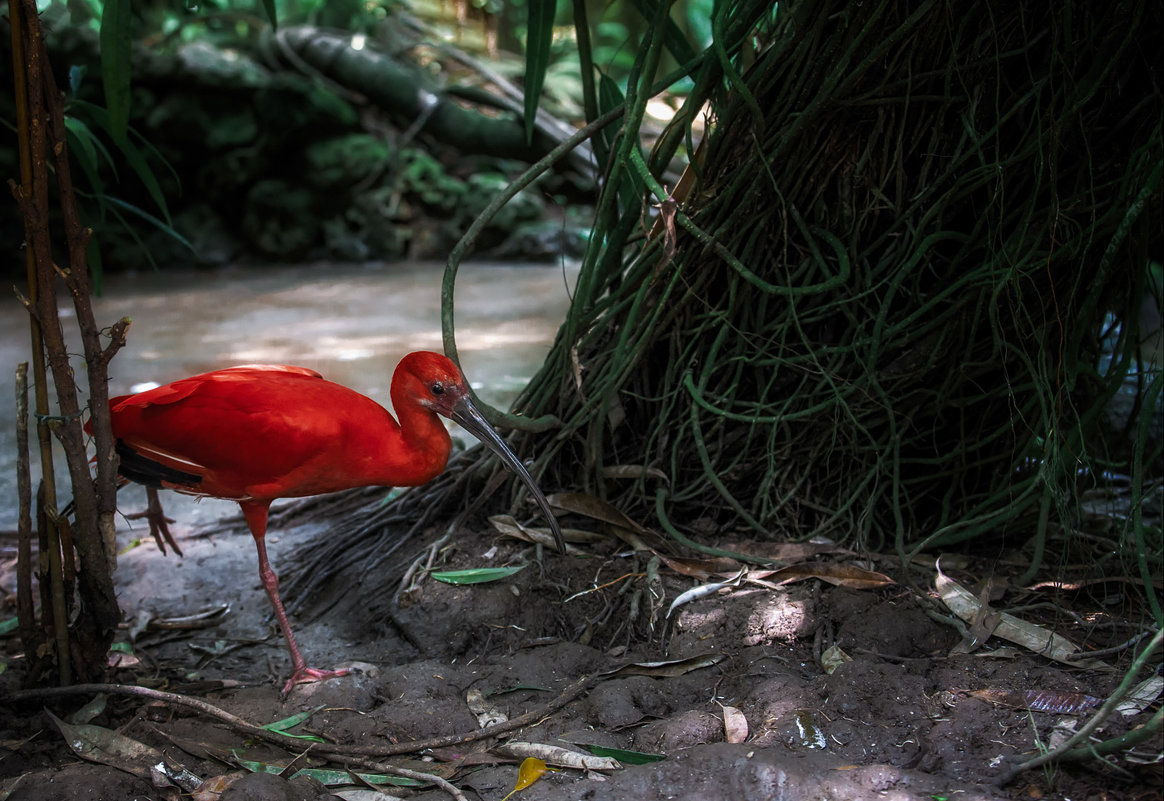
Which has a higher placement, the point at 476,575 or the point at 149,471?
the point at 149,471

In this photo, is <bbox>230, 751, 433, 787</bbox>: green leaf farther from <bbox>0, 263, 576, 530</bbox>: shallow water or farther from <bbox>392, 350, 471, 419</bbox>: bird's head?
<bbox>0, 263, 576, 530</bbox>: shallow water

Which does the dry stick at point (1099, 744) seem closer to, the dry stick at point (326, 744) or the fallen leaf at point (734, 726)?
the fallen leaf at point (734, 726)

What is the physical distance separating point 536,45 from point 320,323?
4.49m

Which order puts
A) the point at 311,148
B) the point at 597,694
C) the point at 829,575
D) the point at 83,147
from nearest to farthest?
the point at 597,694 → the point at 829,575 → the point at 83,147 → the point at 311,148

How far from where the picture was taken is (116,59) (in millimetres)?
2504

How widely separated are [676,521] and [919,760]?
1226mm

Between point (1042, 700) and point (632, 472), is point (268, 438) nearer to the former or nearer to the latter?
point (632, 472)

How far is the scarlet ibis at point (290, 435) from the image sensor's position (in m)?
2.74

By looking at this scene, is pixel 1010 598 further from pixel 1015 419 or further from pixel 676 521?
pixel 676 521

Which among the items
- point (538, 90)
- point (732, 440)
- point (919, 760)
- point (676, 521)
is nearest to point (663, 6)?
point (538, 90)

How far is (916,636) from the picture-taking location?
244 centimetres

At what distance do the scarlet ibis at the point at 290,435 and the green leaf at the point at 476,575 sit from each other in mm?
185

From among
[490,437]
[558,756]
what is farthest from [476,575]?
[558,756]

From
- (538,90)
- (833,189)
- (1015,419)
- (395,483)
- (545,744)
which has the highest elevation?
(538,90)
